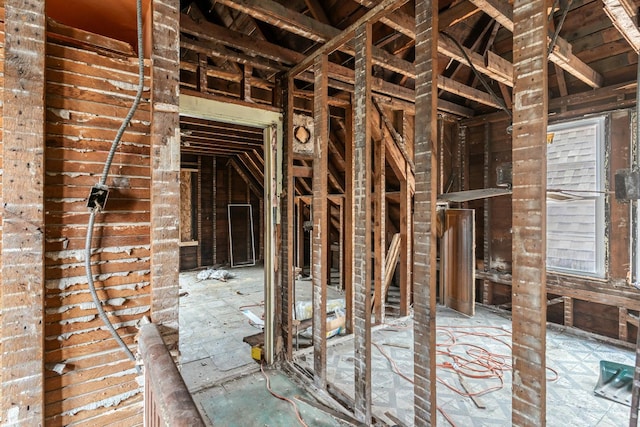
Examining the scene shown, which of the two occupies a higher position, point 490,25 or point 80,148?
point 490,25

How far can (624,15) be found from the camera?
6.09 ft

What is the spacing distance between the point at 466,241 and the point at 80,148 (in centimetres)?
424

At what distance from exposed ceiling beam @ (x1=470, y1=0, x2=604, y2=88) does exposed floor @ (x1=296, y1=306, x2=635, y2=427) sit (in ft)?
9.19

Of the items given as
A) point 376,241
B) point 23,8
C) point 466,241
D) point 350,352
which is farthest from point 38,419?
point 466,241

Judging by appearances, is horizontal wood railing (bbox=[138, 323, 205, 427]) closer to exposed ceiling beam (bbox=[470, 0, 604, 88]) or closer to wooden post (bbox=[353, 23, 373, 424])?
wooden post (bbox=[353, 23, 373, 424])

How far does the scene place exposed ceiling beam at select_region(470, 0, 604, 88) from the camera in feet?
6.42

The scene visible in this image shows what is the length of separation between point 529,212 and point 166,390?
1.36 metres

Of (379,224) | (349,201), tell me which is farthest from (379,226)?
(349,201)

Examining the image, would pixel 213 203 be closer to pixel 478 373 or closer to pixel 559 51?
pixel 478 373

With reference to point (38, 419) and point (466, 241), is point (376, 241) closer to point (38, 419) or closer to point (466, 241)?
point (466, 241)

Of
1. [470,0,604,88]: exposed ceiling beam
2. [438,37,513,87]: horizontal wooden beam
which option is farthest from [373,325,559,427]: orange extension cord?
[470,0,604,88]: exposed ceiling beam

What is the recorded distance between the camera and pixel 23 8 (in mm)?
1130

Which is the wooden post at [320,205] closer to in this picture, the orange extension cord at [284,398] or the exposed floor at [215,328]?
the orange extension cord at [284,398]

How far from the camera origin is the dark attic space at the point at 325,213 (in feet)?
3.75
